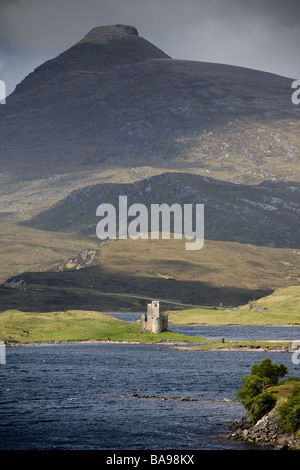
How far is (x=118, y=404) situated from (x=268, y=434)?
37.4 m

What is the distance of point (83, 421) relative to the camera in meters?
106

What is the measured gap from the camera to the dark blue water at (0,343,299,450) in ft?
305

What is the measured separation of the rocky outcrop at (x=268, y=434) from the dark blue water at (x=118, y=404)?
2.16 metres

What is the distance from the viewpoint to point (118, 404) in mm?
120125

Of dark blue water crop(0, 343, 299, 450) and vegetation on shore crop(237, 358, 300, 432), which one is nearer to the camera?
vegetation on shore crop(237, 358, 300, 432)

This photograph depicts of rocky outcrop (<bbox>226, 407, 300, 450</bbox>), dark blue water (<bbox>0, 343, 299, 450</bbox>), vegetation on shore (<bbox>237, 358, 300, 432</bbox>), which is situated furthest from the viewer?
dark blue water (<bbox>0, 343, 299, 450</bbox>)

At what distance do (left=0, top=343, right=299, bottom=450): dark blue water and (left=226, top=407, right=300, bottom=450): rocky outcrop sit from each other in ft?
7.09

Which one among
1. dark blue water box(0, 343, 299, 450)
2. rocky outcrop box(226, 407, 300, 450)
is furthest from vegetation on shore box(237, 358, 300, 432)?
dark blue water box(0, 343, 299, 450)

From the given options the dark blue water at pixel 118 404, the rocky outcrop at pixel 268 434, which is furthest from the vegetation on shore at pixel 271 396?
the dark blue water at pixel 118 404

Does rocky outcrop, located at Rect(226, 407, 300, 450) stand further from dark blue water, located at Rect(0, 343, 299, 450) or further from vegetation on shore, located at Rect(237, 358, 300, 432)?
dark blue water, located at Rect(0, 343, 299, 450)

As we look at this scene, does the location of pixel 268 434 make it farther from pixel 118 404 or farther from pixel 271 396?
pixel 118 404
